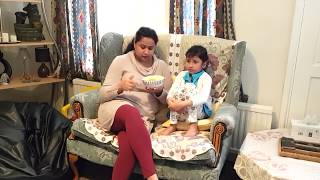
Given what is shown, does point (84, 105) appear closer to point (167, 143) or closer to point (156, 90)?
point (156, 90)

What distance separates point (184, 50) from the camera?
2268 millimetres

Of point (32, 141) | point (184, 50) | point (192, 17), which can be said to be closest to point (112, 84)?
point (184, 50)

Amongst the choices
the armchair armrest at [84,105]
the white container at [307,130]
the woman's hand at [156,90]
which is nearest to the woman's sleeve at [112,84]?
the armchair armrest at [84,105]

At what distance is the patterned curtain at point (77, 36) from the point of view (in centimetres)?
279

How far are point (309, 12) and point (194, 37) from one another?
773 mm

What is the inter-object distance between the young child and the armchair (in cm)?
12

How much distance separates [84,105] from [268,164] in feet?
4.00

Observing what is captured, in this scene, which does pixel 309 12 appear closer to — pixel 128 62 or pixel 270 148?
pixel 270 148

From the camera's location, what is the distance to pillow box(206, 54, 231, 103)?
84.7 inches

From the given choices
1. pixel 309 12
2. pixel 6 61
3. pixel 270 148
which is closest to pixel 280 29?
pixel 309 12

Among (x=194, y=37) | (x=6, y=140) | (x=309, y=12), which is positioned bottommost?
(x=6, y=140)

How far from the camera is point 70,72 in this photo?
305cm

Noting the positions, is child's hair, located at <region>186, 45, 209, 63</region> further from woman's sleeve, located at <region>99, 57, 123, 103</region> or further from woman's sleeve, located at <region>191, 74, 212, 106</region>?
woman's sleeve, located at <region>99, 57, 123, 103</region>

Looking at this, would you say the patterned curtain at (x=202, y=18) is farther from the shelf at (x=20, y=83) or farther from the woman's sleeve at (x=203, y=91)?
the shelf at (x=20, y=83)
